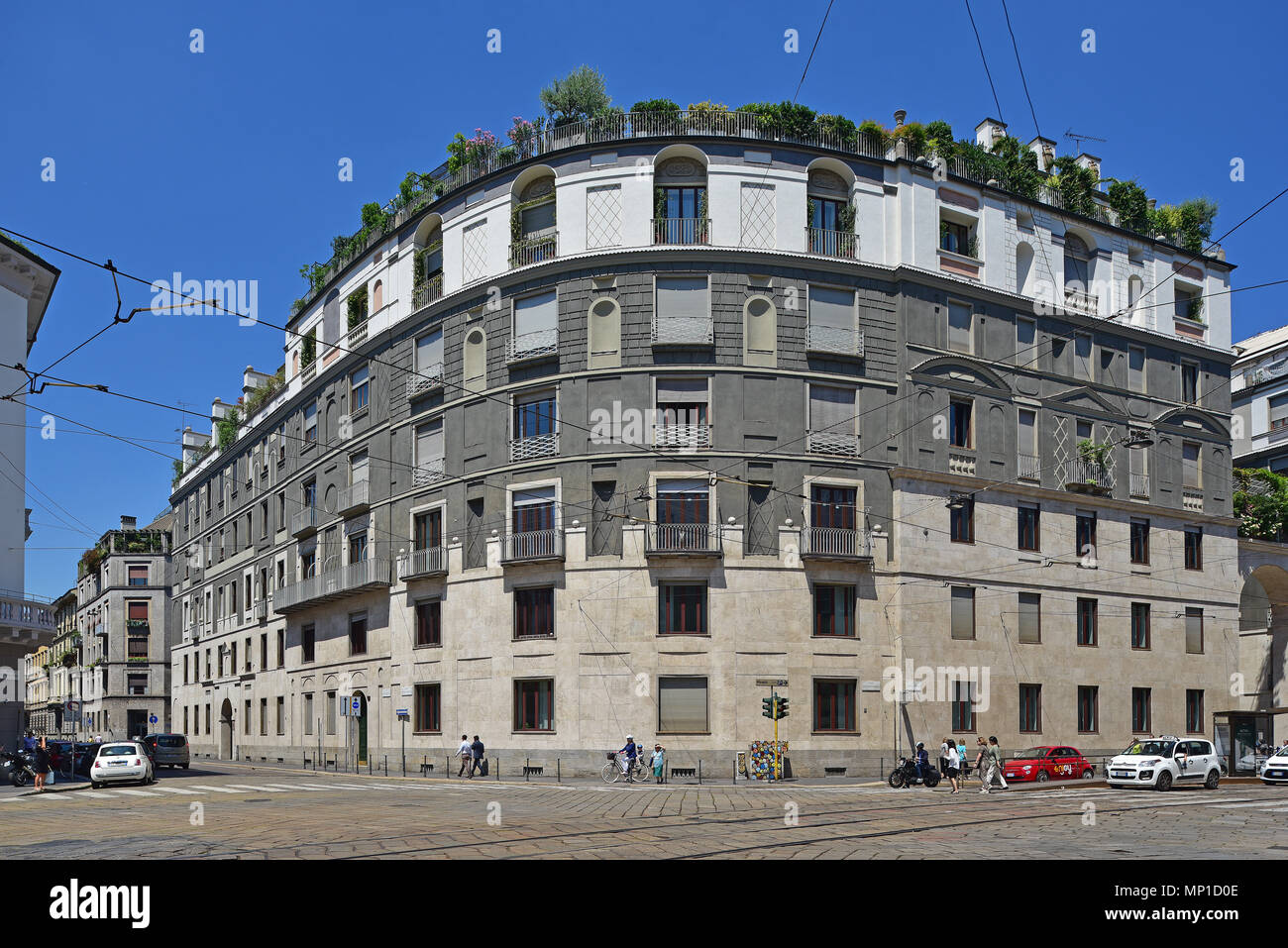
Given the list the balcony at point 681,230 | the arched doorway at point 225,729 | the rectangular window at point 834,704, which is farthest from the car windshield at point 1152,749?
the arched doorway at point 225,729

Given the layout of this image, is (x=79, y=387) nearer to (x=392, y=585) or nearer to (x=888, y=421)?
(x=392, y=585)

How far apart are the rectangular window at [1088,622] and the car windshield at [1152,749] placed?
10.1 metres

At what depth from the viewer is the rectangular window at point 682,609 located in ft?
126

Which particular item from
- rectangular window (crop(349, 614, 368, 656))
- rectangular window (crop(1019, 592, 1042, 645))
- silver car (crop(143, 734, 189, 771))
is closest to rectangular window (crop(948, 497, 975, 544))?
rectangular window (crop(1019, 592, 1042, 645))

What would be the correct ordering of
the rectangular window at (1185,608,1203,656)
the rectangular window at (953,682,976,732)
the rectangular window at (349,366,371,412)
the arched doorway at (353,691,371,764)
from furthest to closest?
the rectangular window at (349,366,371,412), the arched doorway at (353,691,371,764), the rectangular window at (1185,608,1203,656), the rectangular window at (953,682,976,732)

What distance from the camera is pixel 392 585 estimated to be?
46.0 m

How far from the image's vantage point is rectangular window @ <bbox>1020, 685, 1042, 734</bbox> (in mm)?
42094

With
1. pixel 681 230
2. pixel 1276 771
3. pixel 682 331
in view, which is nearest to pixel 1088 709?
pixel 1276 771

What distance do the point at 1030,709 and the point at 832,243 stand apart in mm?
18161

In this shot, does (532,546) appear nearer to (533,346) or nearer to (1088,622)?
(533,346)

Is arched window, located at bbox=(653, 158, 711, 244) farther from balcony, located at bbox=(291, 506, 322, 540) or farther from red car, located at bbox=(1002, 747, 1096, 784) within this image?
balcony, located at bbox=(291, 506, 322, 540)

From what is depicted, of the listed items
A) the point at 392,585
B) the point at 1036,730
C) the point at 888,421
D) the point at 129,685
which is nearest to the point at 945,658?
the point at 1036,730

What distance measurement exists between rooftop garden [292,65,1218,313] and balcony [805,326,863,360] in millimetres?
6610

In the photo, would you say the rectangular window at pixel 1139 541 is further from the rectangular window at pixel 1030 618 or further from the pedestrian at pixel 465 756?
the pedestrian at pixel 465 756
